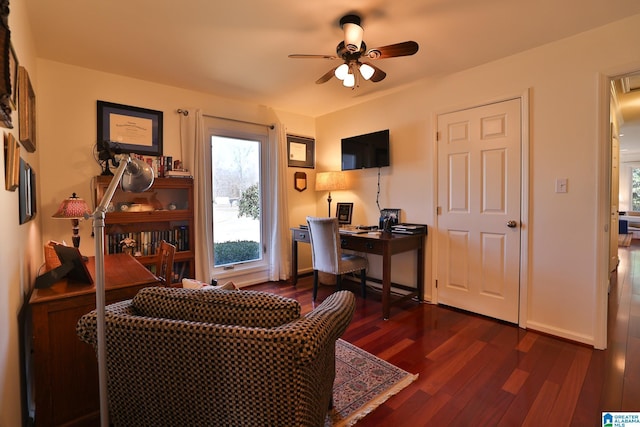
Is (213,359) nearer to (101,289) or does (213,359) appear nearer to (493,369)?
(101,289)

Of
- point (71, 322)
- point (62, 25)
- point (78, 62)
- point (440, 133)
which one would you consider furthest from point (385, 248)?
point (78, 62)

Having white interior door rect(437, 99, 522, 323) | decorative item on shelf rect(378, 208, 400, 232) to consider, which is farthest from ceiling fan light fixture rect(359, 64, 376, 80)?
decorative item on shelf rect(378, 208, 400, 232)

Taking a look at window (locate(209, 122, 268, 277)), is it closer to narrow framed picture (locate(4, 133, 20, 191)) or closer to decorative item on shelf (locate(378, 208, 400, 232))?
decorative item on shelf (locate(378, 208, 400, 232))

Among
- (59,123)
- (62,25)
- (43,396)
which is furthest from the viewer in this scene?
(59,123)

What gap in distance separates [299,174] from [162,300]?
3379 millimetres

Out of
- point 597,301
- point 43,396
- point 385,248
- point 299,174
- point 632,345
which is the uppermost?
point 299,174

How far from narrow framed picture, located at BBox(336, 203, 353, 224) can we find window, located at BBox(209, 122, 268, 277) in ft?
3.35

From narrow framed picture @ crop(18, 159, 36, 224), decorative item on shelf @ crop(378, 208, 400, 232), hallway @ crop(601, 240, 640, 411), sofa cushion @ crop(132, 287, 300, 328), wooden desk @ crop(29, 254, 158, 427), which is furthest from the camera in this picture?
decorative item on shelf @ crop(378, 208, 400, 232)

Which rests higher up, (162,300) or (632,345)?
(162,300)

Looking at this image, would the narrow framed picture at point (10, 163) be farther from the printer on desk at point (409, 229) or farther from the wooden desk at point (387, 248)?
the printer on desk at point (409, 229)

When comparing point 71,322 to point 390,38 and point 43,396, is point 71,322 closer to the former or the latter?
point 43,396

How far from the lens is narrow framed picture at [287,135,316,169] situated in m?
4.32

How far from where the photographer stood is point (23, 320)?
61.4 inches

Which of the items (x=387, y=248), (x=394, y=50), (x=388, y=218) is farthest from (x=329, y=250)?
(x=394, y=50)
